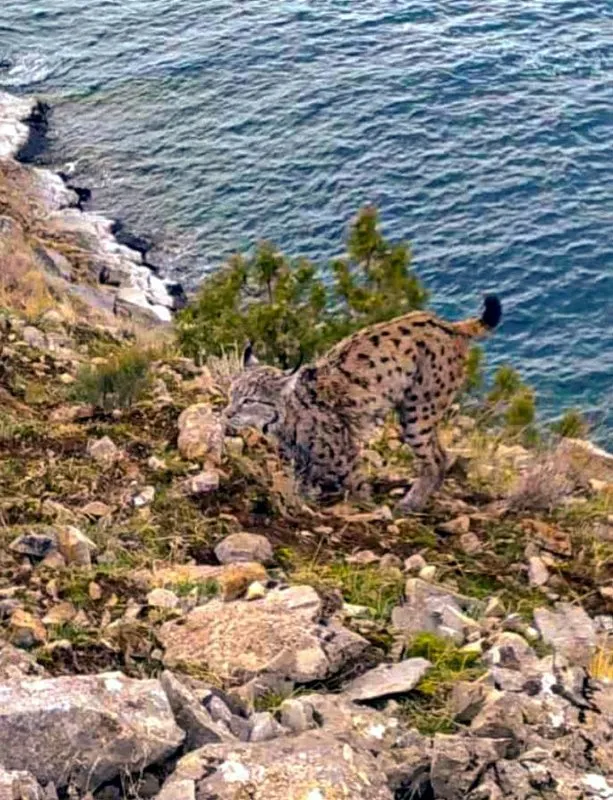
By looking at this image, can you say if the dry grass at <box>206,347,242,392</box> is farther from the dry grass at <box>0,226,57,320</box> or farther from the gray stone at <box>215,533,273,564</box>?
the gray stone at <box>215,533,273,564</box>

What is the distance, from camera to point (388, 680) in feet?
23.8

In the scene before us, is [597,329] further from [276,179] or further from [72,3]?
[72,3]

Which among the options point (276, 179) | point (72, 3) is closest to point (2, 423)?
point (276, 179)

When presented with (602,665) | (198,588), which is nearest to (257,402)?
(198,588)

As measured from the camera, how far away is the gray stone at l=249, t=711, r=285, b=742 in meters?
6.47

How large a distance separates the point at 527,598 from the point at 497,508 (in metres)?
1.83

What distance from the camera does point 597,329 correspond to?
Answer: 2431 cm

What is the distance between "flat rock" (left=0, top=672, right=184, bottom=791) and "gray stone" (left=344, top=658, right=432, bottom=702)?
1252 mm

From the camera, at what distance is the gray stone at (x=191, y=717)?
629 centimetres

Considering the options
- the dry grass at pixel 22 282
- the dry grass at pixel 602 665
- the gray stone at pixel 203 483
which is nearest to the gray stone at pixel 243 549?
the gray stone at pixel 203 483

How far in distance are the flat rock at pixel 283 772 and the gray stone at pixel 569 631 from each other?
2.36 meters

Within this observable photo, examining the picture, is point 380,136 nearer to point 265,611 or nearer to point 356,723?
point 265,611

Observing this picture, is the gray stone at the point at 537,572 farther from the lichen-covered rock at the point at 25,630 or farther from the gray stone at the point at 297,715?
the lichen-covered rock at the point at 25,630

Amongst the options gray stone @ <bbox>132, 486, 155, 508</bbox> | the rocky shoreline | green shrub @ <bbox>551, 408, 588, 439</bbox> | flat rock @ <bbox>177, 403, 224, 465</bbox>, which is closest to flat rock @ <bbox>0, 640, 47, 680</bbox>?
gray stone @ <bbox>132, 486, 155, 508</bbox>
